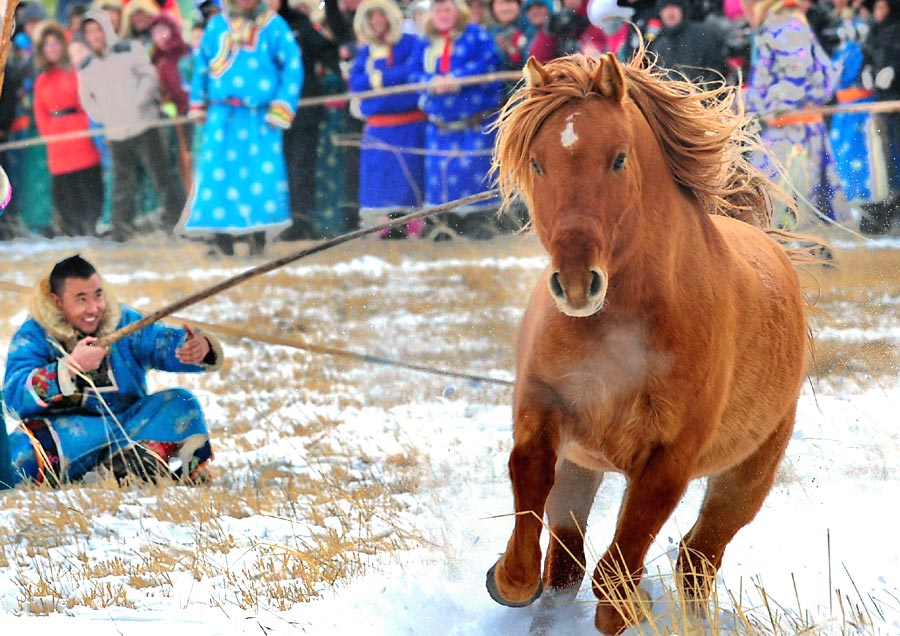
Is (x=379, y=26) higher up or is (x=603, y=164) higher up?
(x=379, y=26)

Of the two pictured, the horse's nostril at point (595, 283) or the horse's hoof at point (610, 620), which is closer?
the horse's nostril at point (595, 283)

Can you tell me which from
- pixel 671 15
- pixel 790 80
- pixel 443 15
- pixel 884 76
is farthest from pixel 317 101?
pixel 884 76

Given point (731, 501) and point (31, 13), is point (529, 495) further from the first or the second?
point (31, 13)

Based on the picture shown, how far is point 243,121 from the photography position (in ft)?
33.9

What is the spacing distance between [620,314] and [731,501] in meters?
0.92

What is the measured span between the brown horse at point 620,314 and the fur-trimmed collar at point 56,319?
237cm

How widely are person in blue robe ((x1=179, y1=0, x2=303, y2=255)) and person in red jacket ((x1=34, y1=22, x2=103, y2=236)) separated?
1.20 metres

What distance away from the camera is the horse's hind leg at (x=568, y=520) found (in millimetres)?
3150

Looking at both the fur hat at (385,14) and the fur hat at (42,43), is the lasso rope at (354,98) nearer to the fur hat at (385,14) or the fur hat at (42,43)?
the fur hat at (385,14)

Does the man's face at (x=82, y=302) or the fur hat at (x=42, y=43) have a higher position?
the fur hat at (x=42, y=43)

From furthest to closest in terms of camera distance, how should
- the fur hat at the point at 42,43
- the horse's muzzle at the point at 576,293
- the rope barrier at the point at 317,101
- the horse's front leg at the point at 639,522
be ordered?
the fur hat at the point at 42,43 → the rope barrier at the point at 317,101 → the horse's front leg at the point at 639,522 → the horse's muzzle at the point at 576,293

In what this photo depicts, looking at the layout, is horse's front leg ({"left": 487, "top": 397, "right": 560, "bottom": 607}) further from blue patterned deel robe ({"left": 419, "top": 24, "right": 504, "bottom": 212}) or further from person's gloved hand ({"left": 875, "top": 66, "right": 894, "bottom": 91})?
person's gloved hand ({"left": 875, "top": 66, "right": 894, "bottom": 91})

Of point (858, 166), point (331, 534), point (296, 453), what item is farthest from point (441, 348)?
point (858, 166)

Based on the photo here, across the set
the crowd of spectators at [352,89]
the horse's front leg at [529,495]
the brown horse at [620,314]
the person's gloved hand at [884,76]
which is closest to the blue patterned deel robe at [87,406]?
the brown horse at [620,314]
